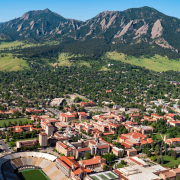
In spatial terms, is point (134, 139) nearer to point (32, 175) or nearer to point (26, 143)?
point (26, 143)

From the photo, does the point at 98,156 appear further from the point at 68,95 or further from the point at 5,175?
the point at 68,95

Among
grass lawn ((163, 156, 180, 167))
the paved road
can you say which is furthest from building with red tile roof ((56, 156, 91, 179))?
grass lawn ((163, 156, 180, 167))

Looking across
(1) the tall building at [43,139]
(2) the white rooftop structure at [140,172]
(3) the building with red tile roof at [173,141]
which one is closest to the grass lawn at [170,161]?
(2) the white rooftop structure at [140,172]

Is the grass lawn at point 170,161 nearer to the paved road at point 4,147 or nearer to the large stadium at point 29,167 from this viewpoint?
the large stadium at point 29,167

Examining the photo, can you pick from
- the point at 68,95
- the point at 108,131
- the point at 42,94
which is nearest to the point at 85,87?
the point at 68,95

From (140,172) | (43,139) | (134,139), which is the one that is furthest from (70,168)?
(134,139)

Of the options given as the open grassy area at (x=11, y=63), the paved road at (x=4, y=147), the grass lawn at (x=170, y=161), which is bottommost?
the grass lawn at (x=170, y=161)

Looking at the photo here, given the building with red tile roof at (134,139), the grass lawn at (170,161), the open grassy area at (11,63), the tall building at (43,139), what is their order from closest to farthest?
the grass lawn at (170,161), the tall building at (43,139), the building with red tile roof at (134,139), the open grassy area at (11,63)

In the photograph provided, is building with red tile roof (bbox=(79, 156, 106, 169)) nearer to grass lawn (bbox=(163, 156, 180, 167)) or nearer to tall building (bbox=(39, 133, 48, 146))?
tall building (bbox=(39, 133, 48, 146))
